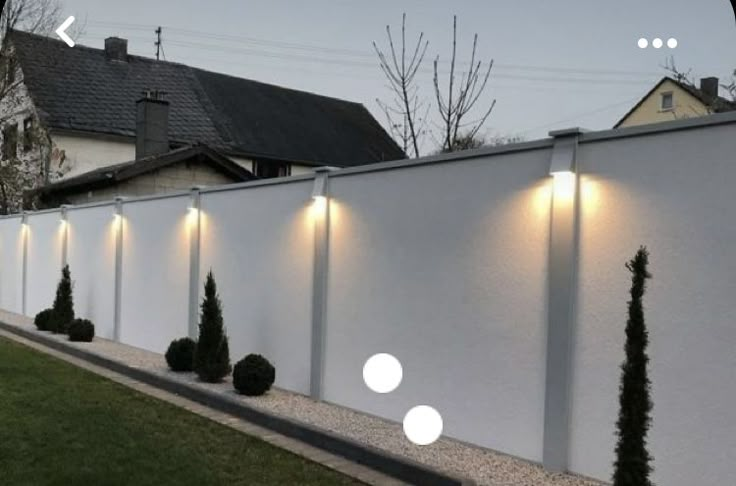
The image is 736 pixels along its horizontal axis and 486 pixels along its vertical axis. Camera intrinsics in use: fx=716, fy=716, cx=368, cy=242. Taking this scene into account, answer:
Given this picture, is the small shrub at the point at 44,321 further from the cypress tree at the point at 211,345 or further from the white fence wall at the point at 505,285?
the cypress tree at the point at 211,345

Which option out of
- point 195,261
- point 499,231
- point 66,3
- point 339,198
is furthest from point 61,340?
point 66,3

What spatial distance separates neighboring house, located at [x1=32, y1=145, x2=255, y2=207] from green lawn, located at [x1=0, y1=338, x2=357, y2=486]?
1127cm

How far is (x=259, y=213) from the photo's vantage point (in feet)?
28.8

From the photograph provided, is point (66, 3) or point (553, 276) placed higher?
point (66, 3)

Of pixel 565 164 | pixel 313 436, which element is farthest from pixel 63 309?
pixel 565 164

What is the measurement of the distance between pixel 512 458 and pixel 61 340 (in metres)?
8.91

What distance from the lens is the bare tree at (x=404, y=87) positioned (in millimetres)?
12898

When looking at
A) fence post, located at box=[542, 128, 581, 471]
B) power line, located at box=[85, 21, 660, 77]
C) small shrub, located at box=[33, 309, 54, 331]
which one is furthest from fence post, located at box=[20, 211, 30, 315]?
fence post, located at box=[542, 128, 581, 471]

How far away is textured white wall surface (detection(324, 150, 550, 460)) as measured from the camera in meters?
5.50

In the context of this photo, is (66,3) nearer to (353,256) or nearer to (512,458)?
(353,256)

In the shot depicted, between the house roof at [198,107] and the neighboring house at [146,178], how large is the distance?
13.3 ft

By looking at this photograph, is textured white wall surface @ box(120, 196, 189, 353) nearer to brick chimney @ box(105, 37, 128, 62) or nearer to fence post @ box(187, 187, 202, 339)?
fence post @ box(187, 187, 202, 339)

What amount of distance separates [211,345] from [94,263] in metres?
5.82

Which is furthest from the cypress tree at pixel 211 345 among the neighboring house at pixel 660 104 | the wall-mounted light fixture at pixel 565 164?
the neighboring house at pixel 660 104
